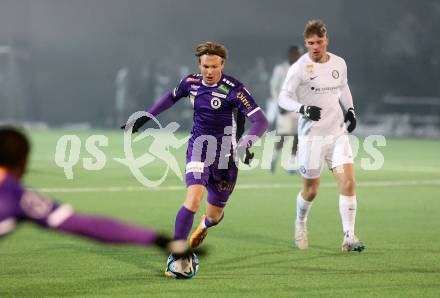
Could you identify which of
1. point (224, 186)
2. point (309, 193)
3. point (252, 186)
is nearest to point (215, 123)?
point (224, 186)

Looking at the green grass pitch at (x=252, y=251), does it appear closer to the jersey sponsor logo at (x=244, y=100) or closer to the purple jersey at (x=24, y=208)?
the purple jersey at (x=24, y=208)

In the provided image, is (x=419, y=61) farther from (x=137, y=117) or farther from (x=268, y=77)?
(x=137, y=117)

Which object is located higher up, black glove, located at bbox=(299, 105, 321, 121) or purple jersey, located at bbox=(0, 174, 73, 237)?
black glove, located at bbox=(299, 105, 321, 121)

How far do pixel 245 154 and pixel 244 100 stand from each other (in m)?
0.57

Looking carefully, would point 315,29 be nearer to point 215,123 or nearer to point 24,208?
point 215,123

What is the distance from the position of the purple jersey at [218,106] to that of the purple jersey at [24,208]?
422 cm

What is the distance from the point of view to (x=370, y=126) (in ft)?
123

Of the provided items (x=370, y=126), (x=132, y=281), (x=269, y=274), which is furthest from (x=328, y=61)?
(x=370, y=126)

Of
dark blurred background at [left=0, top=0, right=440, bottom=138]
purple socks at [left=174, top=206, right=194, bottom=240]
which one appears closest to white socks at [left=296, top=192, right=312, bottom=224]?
purple socks at [left=174, top=206, right=194, bottom=240]

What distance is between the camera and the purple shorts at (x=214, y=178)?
9.07 meters

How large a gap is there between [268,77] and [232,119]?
30.9 m

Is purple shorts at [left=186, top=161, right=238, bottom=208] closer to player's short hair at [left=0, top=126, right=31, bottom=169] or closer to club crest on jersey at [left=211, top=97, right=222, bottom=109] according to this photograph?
club crest on jersey at [left=211, top=97, right=222, bottom=109]

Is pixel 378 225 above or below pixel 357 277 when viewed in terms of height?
above

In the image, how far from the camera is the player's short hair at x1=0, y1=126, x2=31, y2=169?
5.00 metres
